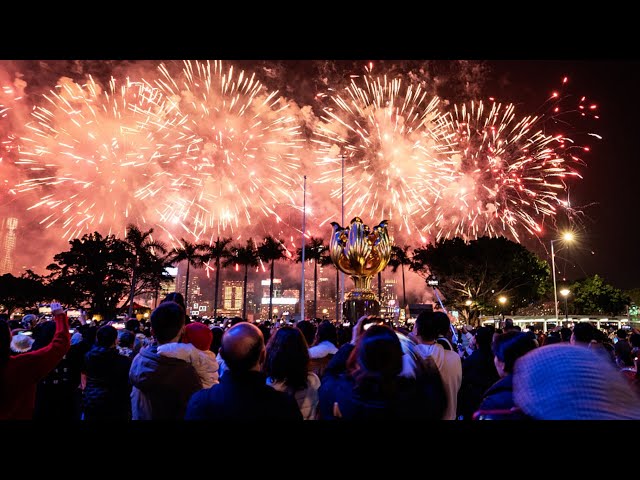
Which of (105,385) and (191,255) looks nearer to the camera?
(105,385)

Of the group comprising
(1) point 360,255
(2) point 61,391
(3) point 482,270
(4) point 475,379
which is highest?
(3) point 482,270

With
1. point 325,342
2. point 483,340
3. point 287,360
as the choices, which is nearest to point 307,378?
point 287,360

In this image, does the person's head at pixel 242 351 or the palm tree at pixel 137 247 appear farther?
the palm tree at pixel 137 247

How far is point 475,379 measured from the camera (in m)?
6.00

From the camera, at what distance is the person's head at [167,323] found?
3779 mm

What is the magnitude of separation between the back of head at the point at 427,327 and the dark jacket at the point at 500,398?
1676 mm

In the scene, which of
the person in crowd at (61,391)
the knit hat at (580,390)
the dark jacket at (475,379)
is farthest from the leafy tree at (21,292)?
the knit hat at (580,390)

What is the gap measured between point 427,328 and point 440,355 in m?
0.34

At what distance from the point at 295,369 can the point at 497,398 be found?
136 cm

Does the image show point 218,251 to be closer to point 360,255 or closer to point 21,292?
point 21,292

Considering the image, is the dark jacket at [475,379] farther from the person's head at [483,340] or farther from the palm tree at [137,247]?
the palm tree at [137,247]

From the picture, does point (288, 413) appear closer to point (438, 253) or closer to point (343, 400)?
point (343, 400)

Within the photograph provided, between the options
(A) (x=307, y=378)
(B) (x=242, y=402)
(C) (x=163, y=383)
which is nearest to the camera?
(B) (x=242, y=402)

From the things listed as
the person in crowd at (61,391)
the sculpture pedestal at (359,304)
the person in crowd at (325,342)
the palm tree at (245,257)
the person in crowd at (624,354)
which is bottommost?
the person in crowd at (61,391)
